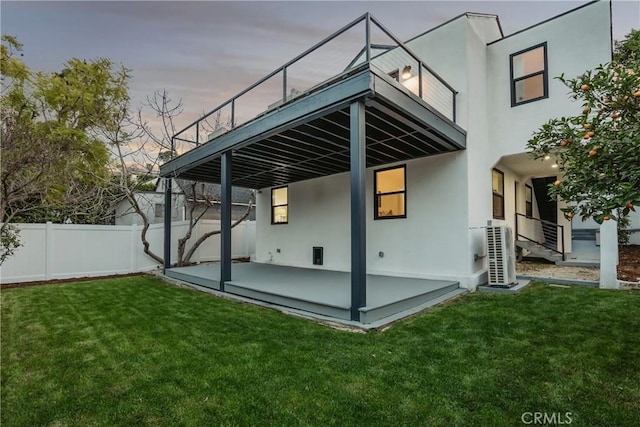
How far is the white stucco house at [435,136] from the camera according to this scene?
5.52m

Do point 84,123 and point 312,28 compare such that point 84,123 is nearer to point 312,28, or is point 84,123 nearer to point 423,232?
point 312,28

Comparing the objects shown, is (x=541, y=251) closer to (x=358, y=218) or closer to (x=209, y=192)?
(x=358, y=218)

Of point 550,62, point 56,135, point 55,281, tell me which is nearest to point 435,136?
point 550,62

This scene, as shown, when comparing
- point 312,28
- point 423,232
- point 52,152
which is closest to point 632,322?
point 423,232

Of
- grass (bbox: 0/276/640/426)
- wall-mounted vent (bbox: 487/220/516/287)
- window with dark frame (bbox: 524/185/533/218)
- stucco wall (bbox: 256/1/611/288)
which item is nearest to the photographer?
grass (bbox: 0/276/640/426)

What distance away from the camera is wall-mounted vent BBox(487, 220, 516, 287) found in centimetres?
614

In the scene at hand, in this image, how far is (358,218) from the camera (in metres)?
4.15

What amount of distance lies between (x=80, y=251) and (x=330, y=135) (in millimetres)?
7725

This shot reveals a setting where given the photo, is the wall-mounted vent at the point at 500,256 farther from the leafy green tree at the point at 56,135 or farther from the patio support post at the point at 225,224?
the leafy green tree at the point at 56,135

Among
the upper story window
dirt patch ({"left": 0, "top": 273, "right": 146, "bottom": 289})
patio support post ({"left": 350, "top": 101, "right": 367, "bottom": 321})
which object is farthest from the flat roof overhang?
dirt patch ({"left": 0, "top": 273, "right": 146, "bottom": 289})

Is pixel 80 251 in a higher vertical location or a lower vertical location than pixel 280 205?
lower

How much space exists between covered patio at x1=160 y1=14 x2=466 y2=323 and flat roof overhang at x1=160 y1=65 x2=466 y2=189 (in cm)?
2

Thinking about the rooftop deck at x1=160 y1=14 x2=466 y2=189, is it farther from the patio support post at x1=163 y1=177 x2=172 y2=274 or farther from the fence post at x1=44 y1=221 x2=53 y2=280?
the fence post at x1=44 y1=221 x2=53 y2=280

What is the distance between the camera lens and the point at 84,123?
11102 mm
